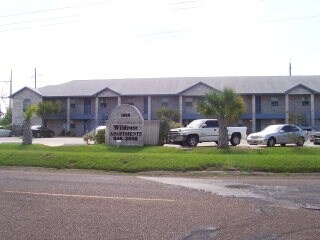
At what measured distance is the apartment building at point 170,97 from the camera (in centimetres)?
5288

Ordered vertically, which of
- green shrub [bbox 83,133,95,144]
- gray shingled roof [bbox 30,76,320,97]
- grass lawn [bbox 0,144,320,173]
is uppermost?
gray shingled roof [bbox 30,76,320,97]

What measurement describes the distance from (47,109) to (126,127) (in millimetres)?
31654

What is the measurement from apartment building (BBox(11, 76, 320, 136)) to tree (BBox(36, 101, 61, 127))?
4.49ft

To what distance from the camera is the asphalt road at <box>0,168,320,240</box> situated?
693 cm

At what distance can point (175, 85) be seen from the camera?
5731 cm

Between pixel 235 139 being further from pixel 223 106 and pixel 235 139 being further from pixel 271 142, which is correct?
pixel 223 106

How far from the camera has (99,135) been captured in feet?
94.7

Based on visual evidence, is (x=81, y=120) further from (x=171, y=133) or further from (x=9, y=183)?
(x=9, y=183)

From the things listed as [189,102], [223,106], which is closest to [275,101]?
[189,102]

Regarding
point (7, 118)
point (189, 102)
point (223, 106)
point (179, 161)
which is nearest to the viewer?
point (179, 161)

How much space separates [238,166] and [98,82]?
154ft

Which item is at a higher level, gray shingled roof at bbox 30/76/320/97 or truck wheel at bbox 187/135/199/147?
gray shingled roof at bbox 30/76/320/97

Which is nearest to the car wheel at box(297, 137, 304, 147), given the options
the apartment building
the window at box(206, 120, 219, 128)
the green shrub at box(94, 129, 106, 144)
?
the window at box(206, 120, 219, 128)

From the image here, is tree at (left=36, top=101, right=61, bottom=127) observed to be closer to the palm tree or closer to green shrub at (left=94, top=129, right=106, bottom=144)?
the palm tree
